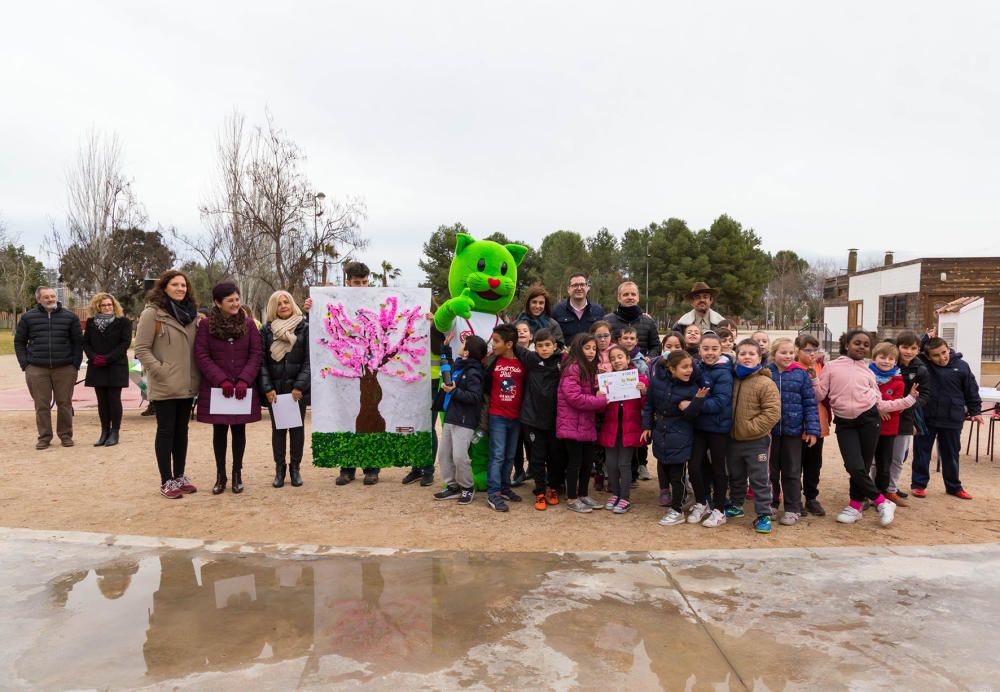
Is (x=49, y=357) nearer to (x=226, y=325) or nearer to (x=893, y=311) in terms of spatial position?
(x=226, y=325)

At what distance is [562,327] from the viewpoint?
675cm

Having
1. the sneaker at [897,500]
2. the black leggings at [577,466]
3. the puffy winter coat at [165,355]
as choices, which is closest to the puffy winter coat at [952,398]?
the sneaker at [897,500]

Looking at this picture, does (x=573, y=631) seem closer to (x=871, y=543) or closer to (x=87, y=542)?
(x=871, y=543)

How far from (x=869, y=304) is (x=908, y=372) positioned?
103 ft

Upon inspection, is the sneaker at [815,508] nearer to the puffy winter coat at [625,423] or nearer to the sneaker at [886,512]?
the sneaker at [886,512]

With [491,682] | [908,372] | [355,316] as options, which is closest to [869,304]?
[908,372]

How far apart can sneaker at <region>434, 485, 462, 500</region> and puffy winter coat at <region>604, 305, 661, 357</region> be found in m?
2.18

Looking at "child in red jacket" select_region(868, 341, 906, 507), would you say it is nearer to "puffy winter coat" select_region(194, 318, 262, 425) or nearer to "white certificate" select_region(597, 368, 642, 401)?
"white certificate" select_region(597, 368, 642, 401)

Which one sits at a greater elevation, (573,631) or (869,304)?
(869,304)

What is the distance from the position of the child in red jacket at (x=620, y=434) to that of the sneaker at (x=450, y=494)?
131 centimetres

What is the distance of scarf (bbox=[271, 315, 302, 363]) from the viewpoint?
20.5ft

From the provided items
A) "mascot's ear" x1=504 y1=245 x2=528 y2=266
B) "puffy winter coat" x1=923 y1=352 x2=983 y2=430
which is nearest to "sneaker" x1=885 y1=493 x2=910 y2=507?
"puffy winter coat" x1=923 y1=352 x2=983 y2=430

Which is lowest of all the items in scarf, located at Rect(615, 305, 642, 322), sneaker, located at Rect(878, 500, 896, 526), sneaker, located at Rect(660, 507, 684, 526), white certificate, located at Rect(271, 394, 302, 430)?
sneaker, located at Rect(660, 507, 684, 526)

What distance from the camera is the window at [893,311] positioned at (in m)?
30.3
